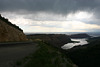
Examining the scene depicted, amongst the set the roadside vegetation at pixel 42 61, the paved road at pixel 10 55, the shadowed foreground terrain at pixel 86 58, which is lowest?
the shadowed foreground terrain at pixel 86 58

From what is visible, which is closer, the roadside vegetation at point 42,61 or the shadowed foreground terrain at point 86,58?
the roadside vegetation at point 42,61

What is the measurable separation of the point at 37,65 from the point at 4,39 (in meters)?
26.0

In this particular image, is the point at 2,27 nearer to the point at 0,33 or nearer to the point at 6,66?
the point at 0,33

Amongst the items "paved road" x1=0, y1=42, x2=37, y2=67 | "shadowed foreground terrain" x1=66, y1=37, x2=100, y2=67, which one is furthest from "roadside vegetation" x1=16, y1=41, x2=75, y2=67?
"shadowed foreground terrain" x1=66, y1=37, x2=100, y2=67

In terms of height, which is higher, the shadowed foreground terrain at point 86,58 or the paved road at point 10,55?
the paved road at point 10,55

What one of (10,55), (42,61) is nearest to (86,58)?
(10,55)

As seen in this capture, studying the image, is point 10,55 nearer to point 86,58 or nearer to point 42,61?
point 42,61

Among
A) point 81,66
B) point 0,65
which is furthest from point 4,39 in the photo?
point 81,66

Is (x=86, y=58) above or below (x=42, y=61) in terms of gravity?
below

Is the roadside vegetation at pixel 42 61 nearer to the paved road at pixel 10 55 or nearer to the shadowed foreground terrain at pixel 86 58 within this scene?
the paved road at pixel 10 55

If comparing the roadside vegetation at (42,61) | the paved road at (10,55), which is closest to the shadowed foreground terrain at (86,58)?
the roadside vegetation at (42,61)

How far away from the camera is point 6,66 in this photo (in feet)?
28.6

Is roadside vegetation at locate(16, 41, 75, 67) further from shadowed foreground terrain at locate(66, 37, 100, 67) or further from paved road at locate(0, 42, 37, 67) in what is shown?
shadowed foreground terrain at locate(66, 37, 100, 67)

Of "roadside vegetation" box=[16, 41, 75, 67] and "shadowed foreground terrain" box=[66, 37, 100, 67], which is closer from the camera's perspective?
"roadside vegetation" box=[16, 41, 75, 67]
